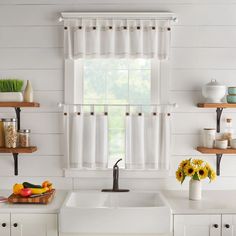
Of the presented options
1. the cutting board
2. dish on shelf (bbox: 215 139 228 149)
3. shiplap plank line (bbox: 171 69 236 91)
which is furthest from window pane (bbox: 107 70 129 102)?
the cutting board

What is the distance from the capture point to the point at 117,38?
9.70 ft

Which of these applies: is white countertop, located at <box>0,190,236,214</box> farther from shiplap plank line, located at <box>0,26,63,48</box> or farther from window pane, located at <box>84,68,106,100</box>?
shiplap plank line, located at <box>0,26,63,48</box>

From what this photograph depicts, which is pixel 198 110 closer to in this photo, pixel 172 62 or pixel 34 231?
pixel 172 62

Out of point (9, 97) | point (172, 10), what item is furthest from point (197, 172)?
point (9, 97)

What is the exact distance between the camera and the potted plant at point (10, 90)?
2828 millimetres

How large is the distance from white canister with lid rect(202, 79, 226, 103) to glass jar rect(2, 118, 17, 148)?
1.48 metres

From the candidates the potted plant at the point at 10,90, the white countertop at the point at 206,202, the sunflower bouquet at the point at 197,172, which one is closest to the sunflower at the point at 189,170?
the sunflower bouquet at the point at 197,172

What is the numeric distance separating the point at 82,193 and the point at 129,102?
0.81 m

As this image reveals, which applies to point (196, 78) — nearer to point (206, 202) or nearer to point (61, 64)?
point (206, 202)

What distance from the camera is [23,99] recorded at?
113 inches

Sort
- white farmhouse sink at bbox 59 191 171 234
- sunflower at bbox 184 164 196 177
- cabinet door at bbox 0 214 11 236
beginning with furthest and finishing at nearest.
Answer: sunflower at bbox 184 164 196 177
cabinet door at bbox 0 214 11 236
white farmhouse sink at bbox 59 191 171 234

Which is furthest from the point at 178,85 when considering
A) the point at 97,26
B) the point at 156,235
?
the point at 156,235

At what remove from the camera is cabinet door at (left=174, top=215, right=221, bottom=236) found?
96.3 inches

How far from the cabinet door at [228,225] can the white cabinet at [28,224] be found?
1.10 m
